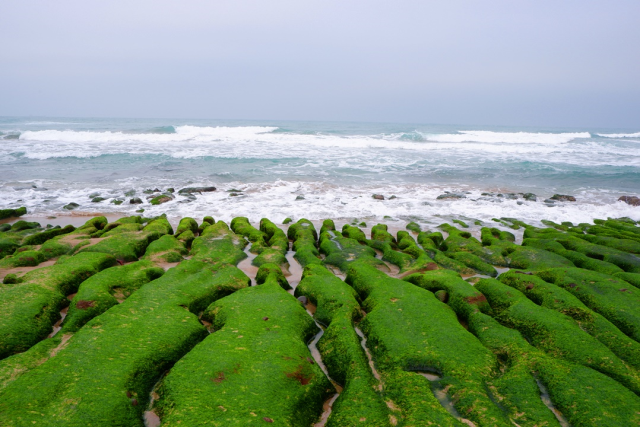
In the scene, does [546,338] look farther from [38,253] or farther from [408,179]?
[408,179]

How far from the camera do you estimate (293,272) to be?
920 centimetres

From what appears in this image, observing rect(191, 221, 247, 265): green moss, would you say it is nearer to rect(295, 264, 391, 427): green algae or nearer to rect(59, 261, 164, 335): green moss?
rect(59, 261, 164, 335): green moss

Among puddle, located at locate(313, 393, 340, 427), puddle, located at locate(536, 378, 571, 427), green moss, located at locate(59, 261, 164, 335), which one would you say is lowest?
puddle, located at locate(313, 393, 340, 427)

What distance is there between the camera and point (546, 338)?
5.67 m

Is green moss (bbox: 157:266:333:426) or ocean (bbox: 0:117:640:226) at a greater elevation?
green moss (bbox: 157:266:333:426)

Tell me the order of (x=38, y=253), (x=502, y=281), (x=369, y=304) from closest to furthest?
(x=369, y=304) → (x=502, y=281) → (x=38, y=253)

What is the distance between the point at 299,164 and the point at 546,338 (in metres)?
27.6

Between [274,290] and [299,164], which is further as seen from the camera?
[299,164]

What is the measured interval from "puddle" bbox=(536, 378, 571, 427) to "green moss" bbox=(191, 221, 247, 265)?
275 inches

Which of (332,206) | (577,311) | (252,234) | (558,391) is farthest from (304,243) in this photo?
(558,391)

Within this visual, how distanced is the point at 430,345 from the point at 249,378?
2.77 m

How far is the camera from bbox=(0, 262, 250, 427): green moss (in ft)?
12.4

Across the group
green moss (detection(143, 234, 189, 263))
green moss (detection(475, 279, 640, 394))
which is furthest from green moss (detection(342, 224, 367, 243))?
green moss (detection(143, 234, 189, 263))

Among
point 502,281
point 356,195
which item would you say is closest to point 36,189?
point 356,195
